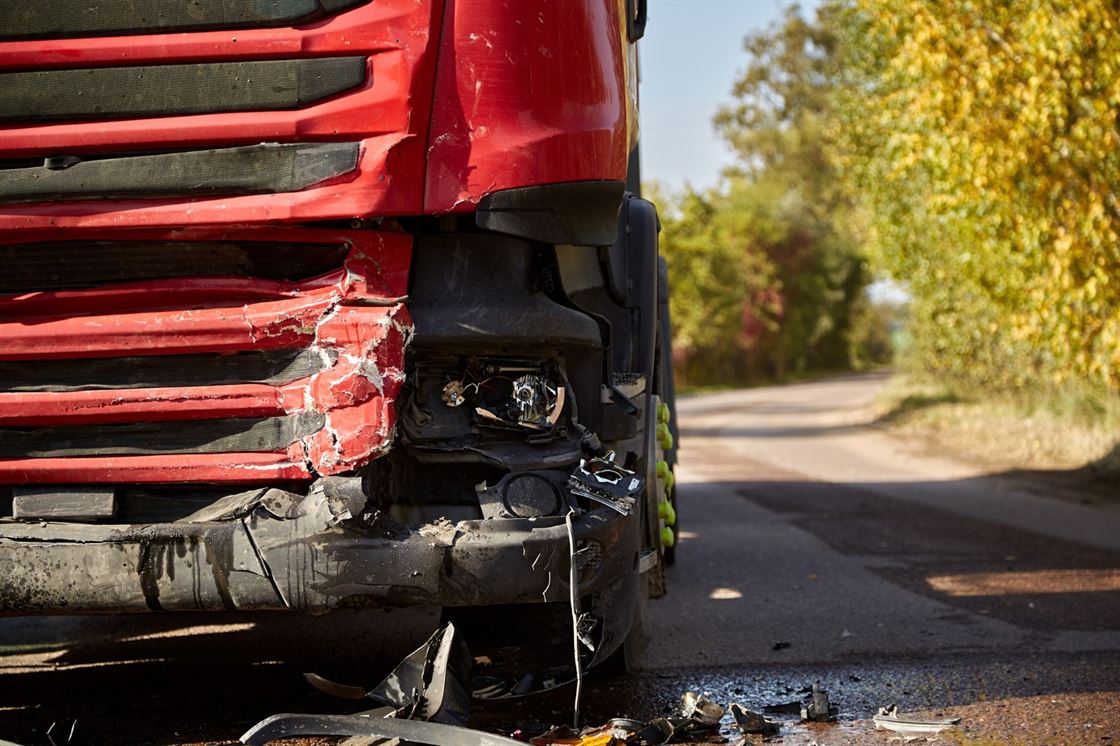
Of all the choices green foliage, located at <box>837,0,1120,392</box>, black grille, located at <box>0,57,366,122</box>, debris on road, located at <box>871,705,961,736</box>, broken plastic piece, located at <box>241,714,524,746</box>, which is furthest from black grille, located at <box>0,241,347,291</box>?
green foliage, located at <box>837,0,1120,392</box>

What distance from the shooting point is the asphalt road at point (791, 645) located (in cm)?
419

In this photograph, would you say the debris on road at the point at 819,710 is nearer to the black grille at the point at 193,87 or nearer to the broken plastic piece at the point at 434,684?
the broken plastic piece at the point at 434,684

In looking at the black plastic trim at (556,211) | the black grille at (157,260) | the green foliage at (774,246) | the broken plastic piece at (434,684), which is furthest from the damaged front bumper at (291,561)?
the green foliage at (774,246)

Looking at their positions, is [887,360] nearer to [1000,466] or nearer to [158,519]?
[1000,466]

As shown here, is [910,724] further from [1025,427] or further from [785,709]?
[1025,427]

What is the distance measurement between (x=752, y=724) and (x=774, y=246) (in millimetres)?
48334

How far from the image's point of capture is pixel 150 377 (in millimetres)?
3635

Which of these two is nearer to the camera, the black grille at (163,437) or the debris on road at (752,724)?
the black grille at (163,437)

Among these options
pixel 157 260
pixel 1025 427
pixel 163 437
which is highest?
pixel 157 260

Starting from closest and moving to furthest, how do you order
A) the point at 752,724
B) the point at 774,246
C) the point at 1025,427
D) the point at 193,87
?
the point at 193,87, the point at 752,724, the point at 1025,427, the point at 774,246

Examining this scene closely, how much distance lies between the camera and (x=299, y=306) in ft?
11.5

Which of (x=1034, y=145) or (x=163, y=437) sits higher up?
(x=1034, y=145)

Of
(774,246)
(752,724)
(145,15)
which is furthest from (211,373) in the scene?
(774,246)

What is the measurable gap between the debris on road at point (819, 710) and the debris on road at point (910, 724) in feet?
0.46
